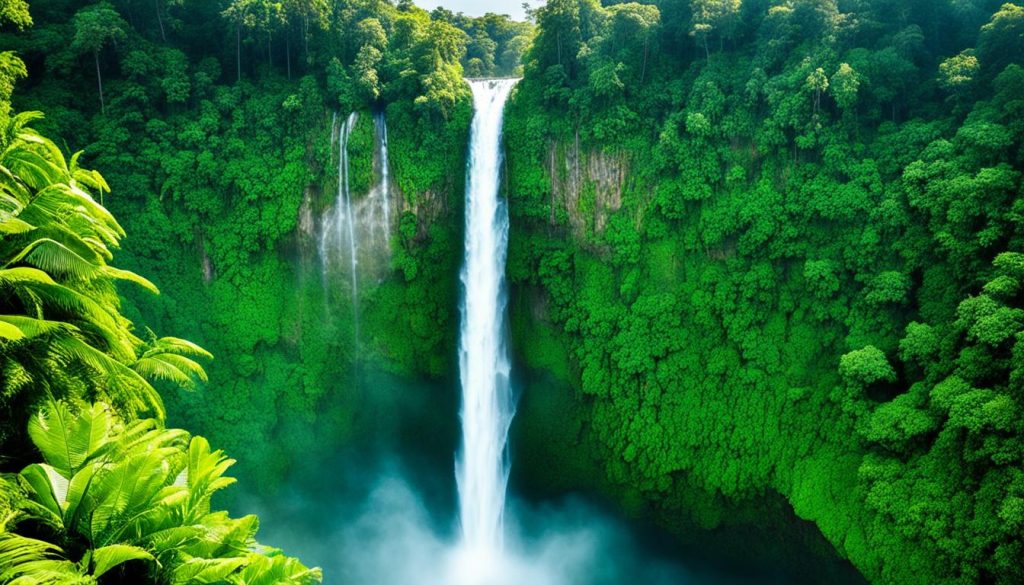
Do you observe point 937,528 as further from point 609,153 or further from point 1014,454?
point 609,153

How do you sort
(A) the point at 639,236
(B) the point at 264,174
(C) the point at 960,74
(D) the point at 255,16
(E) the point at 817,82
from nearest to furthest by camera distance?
(C) the point at 960,74 < (E) the point at 817,82 < (A) the point at 639,236 < (B) the point at 264,174 < (D) the point at 255,16

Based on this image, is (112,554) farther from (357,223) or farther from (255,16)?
(255,16)

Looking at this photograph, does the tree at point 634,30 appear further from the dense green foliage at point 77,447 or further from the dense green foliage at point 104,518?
the dense green foliage at point 104,518

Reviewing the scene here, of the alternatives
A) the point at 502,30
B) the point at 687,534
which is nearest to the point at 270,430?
the point at 687,534

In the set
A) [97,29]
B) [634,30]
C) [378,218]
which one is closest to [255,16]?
[97,29]

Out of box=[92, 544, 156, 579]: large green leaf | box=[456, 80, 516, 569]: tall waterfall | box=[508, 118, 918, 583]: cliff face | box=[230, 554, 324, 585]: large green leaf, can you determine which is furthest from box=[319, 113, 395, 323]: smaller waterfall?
box=[92, 544, 156, 579]: large green leaf

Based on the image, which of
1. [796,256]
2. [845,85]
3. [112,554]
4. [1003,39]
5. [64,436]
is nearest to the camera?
[112,554]
